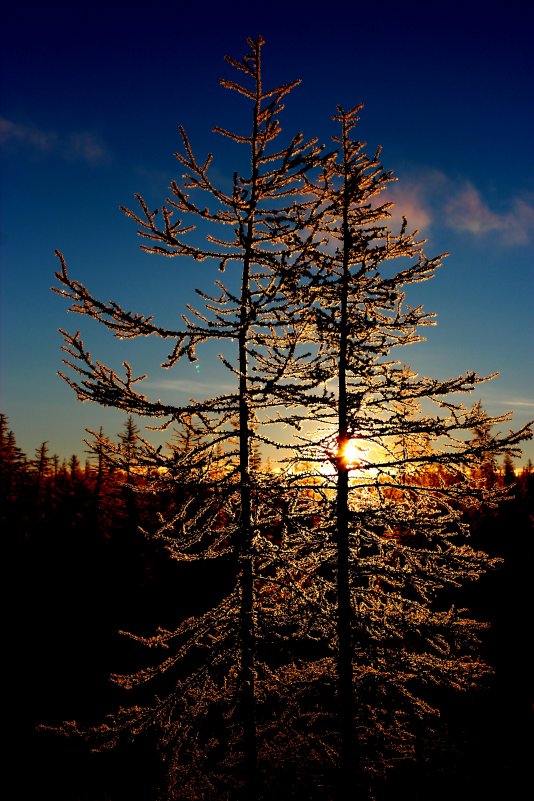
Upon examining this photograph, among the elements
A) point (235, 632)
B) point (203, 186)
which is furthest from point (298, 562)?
point (203, 186)

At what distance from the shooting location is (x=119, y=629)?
18609mm

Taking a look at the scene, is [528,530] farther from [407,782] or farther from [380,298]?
[380,298]

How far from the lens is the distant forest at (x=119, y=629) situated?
15.8m

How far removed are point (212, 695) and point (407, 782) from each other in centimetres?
1057

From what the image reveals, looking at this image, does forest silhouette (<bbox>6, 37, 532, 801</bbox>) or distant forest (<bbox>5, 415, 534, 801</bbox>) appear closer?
forest silhouette (<bbox>6, 37, 532, 801</bbox>)

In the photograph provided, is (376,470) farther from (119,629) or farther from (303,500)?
(119,629)

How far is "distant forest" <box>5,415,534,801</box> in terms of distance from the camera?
15.8m

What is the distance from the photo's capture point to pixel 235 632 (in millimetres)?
8664

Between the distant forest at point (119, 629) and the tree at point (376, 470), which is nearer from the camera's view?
the tree at point (376, 470)

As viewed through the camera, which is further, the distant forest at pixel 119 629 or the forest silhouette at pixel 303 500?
the distant forest at pixel 119 629

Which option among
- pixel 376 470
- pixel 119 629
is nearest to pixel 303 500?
pixel 376 470

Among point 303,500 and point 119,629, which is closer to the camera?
point 303,500

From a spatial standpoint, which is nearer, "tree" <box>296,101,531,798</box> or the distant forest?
"tree" <box>296,101,531,798</box>

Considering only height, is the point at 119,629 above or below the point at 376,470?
below
